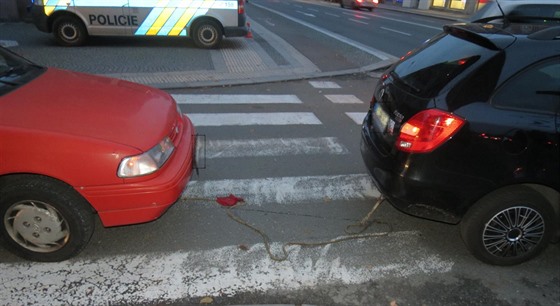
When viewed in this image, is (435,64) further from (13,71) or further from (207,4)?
(207,4)

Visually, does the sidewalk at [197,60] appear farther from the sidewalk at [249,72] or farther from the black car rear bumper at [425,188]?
the black car rear bumper at [425,188]

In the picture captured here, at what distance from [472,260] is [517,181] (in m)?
0.78

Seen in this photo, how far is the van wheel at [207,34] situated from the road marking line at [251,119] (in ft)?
17.0

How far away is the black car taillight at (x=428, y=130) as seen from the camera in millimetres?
2887

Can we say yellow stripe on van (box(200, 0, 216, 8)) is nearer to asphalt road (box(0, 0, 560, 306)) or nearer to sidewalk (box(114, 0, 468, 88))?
sidewalk (box(114, 0, 468, 88))

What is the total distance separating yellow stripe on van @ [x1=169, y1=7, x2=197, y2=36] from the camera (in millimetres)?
10523

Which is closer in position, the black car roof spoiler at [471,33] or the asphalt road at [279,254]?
the asphalt road at [279,254]

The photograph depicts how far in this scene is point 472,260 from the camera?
3.31m

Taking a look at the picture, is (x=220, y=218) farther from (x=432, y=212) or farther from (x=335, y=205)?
(x=432, y=212)

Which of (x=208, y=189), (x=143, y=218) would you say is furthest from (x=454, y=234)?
(x=143, y=218)

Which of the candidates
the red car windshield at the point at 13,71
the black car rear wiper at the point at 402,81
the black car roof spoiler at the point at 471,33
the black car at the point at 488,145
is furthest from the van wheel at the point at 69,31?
the black car at the point at 488,145

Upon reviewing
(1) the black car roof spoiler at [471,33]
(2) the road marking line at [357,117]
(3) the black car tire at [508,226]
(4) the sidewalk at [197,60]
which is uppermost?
(1) the black car roof spoiler at [471,33]

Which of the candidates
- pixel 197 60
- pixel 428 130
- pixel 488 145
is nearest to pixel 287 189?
pixel 428 130

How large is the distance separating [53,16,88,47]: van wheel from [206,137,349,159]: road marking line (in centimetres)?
703
